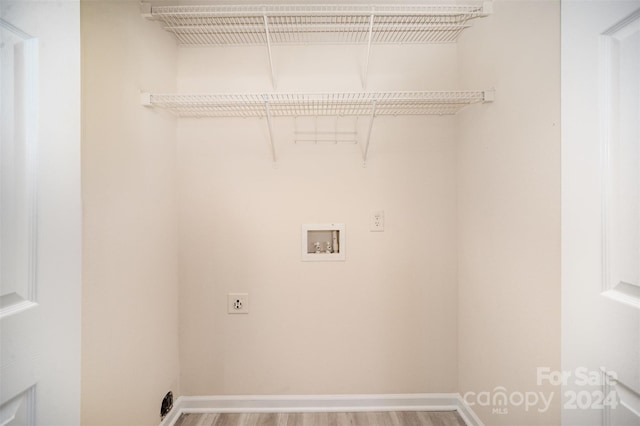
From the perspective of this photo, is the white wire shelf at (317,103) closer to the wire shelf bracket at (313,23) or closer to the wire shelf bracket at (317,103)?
the wire shelf bracket at (317,103)

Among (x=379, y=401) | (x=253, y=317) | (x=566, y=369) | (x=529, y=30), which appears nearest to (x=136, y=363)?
(x=253, y=317)

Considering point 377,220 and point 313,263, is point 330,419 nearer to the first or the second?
point 313,263

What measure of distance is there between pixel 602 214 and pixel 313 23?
1.55 meters

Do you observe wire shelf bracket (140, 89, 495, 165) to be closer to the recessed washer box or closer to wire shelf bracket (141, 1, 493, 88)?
wire shelf bracket (141, 1, 493, 88)

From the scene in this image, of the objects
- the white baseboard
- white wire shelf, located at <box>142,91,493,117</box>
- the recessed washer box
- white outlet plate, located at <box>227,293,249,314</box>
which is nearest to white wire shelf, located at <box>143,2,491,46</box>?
white wire shelf, located at <box>142,91,493,117</box>

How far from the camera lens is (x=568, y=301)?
901mm

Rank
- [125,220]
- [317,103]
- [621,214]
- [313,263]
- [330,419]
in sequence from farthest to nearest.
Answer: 1. [313,263]
2. [330,419]
3. [317,103]
4. [125,220]
5. [621,214]

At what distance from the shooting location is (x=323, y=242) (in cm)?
185

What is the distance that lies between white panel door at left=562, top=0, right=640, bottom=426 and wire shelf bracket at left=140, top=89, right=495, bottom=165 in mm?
627

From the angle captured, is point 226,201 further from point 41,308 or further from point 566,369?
point 566,369

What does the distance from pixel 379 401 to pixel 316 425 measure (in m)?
0.41

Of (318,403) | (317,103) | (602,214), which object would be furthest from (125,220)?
(602,214)

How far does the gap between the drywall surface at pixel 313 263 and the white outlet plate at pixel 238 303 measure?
33mm

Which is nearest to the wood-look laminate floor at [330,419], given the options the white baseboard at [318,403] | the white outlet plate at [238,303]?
the white baseboard at [318,403]
